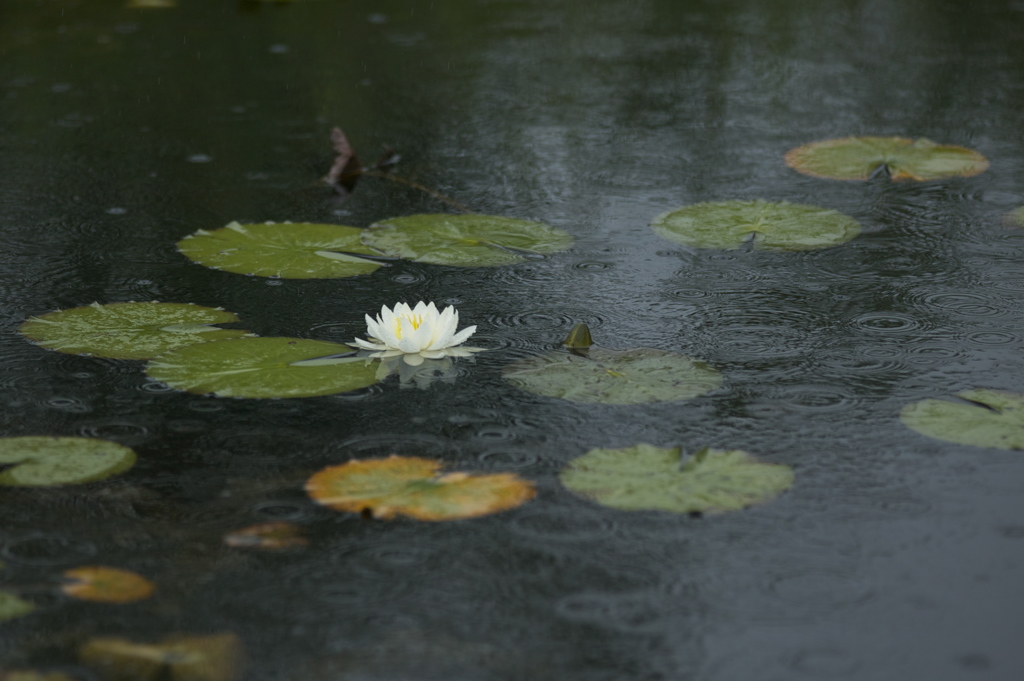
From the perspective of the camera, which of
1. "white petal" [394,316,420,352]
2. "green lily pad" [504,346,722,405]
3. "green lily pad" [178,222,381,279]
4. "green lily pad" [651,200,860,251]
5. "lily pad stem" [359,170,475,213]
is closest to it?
"green lily pad" [504,346,722,405]

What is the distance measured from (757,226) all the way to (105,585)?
2022 millimetres

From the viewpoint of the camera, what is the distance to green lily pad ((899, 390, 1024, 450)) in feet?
6.23

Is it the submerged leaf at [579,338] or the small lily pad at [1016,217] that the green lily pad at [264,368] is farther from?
the small lily pad at [1016,217]

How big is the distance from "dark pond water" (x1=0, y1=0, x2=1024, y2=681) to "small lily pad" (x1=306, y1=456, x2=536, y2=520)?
0.10ft

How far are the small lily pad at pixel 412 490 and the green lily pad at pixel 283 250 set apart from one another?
3.29 ft

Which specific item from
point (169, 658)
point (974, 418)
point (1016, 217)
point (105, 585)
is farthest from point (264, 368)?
point (1016, 217)

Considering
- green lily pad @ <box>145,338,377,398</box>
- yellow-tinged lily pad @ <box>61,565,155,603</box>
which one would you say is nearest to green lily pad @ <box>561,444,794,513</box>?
green lily pad @ <box>145,338,377,398</box>

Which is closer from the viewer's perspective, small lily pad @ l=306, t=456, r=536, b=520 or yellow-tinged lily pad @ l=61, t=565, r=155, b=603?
yellow-tinged lily pad @ l=61, t=565, r=155, b=603

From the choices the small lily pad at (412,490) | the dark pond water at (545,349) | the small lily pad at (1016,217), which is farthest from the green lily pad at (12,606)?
the small lily pad at (1016,217)

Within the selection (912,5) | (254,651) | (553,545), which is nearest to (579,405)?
(553,545)

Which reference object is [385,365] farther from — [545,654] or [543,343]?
[545,654]

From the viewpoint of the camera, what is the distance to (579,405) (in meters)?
2.07

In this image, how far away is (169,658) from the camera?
4.63 ft

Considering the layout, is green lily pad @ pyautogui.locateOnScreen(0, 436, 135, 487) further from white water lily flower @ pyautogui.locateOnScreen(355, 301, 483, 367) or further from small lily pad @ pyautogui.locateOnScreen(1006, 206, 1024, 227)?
small lily pad @ pyautogui.locateOnScreen(1006, 206, 1024, 227)
